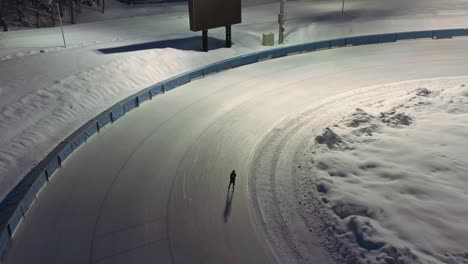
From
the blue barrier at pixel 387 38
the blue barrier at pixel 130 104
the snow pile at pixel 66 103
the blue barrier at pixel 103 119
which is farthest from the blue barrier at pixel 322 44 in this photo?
the blue barrier at pixel 103 119

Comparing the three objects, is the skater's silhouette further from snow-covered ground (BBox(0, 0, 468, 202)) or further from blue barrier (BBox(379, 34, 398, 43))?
blue barrier (BBox(379, 34, 398, 43))

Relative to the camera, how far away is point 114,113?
16.2 metres

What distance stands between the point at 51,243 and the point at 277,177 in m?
6.96

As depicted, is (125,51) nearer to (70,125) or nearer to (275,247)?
(70,125)

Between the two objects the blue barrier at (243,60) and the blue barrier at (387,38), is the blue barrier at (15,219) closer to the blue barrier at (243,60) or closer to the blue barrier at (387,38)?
the blue barrier at (243,60)

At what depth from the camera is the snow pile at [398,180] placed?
31.4 feet

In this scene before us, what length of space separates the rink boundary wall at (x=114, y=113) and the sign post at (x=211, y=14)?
2.50m

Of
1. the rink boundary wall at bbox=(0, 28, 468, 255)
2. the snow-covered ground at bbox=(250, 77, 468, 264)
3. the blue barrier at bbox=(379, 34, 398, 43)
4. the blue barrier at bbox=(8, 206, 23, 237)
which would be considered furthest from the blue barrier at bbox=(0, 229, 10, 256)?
the blue barrier at bbox=(379, 34, 398, 43)

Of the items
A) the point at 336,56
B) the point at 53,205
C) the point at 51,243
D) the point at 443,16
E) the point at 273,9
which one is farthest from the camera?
the point at 273,9

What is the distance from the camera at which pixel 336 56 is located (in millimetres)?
24531

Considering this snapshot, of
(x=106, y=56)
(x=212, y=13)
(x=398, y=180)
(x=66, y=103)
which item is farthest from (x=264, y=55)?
(x=398, y=180)

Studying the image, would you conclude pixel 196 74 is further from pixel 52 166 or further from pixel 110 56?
pixel 52 166

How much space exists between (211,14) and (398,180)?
1543 centimetres

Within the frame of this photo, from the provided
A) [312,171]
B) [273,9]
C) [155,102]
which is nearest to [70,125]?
[155,102]
